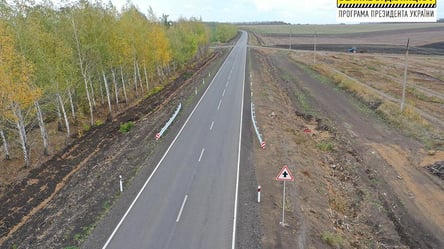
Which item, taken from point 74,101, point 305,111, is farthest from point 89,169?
point 305,111

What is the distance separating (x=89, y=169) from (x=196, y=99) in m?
19.3

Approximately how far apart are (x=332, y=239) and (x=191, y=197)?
7.32 m

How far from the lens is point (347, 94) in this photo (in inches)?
1870

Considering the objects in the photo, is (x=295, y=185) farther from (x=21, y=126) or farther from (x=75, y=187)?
(x=21, y=126)

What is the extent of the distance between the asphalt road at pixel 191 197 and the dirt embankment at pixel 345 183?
77.9 inches

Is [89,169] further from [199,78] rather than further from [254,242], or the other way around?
[199,78]

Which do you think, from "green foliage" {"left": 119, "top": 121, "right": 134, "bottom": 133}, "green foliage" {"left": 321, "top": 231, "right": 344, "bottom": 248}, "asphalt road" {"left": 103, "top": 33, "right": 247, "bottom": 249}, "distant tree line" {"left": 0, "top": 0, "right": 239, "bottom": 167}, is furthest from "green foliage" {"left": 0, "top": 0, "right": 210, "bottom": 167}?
"green foliage" {"left": 321, "top": 231, "right": 344, "bottom": 248}

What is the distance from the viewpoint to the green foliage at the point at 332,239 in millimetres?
15367

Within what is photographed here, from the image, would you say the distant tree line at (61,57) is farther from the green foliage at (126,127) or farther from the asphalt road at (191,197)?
the asphalt road at (191,197)

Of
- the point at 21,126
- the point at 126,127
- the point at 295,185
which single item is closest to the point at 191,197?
the point at 295,185

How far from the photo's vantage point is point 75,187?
72.3 feet

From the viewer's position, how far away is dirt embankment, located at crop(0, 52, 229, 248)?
55.5ft

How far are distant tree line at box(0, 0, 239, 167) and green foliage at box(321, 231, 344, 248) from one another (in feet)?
70.4

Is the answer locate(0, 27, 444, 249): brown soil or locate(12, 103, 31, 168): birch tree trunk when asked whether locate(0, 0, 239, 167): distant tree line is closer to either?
locate(12, 103, 31, 168): birch tree trunk
